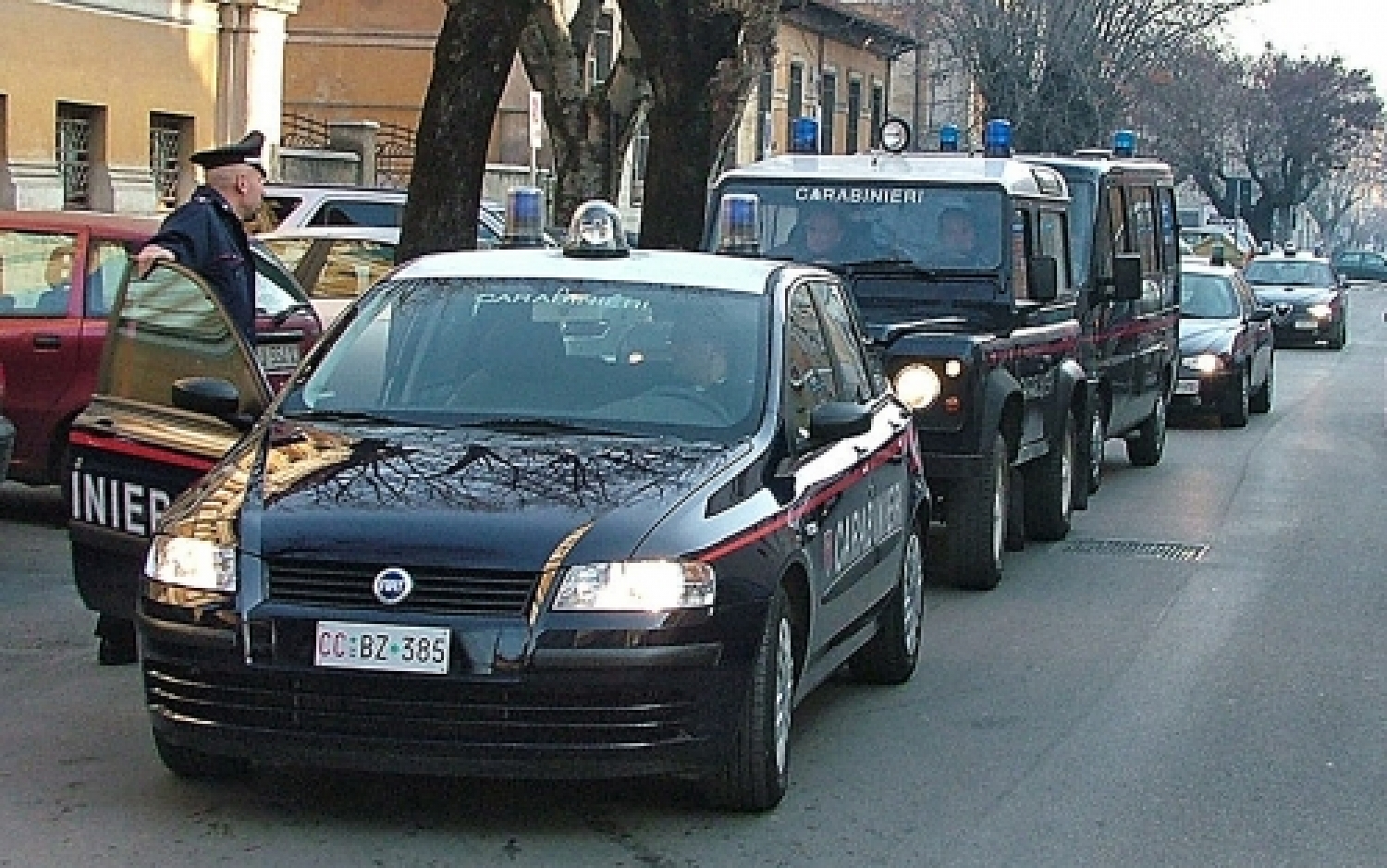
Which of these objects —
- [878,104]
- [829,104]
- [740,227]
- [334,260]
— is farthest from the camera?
[878,104]

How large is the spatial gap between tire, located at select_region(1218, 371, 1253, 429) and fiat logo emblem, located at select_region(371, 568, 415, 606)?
1783 centimetres

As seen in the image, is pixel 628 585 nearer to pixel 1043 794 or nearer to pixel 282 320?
pixel 1043 794

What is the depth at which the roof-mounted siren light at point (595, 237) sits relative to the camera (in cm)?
865

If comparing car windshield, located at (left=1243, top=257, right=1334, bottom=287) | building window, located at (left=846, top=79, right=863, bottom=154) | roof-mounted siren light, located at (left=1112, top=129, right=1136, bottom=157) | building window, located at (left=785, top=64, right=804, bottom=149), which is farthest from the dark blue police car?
building window, located at (left=846, top=79, right=863, bottom=154)

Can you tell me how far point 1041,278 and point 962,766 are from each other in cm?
568

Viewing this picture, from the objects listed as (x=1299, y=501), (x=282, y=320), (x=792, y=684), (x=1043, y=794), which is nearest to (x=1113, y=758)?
(x=1043, y=794)

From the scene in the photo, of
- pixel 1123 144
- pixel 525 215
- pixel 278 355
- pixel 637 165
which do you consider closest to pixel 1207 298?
pixel 1123 144

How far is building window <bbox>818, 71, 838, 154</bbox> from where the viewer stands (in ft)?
200

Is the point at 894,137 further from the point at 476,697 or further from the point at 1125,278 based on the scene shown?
the point at 476,697

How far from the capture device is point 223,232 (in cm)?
960

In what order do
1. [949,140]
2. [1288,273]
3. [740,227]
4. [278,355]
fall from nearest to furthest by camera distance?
[740,227]
[278,355]
[949,140]
[1288,273]

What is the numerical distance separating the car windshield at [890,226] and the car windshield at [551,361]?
4634mm

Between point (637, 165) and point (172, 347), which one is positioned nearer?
point (172, 347)

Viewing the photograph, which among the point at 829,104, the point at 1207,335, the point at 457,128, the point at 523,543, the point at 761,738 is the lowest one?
the point at 761,738
